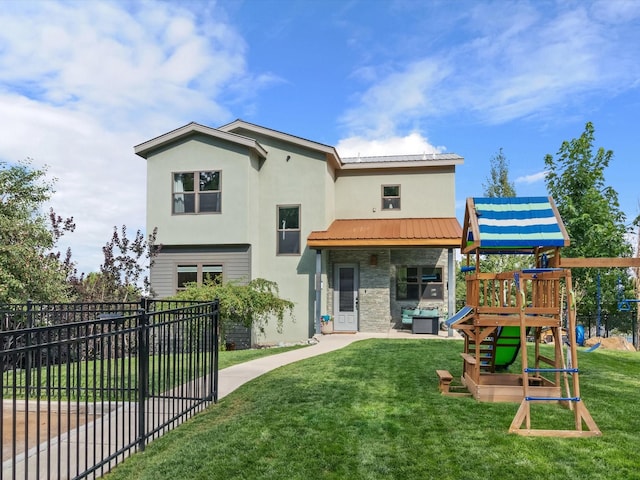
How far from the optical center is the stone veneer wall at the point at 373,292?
17156mm

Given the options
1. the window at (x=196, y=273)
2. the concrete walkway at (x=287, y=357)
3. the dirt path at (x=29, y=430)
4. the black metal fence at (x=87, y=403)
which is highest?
the window at (x=196, y=273)

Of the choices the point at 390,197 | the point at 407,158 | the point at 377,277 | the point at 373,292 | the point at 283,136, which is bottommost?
the point at 373,292

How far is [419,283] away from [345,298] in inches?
111

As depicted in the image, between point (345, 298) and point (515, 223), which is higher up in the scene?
point (515, 223)

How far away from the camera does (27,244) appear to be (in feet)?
41.2

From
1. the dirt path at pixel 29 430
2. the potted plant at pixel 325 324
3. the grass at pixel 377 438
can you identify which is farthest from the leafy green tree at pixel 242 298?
the dirt path at pixel 29 430

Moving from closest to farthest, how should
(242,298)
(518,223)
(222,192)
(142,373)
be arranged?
(142,373) < (518,223) < (242,298) < (222,192)

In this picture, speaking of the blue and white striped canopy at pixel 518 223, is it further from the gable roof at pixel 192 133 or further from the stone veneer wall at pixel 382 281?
the gable roof at pixel 192 133

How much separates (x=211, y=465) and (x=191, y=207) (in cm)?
1410

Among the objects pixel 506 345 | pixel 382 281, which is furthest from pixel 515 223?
pixel 382 281

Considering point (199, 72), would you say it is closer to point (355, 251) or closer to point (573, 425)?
point (355, 251)

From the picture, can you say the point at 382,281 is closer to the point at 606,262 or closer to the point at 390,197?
the point at 390,197

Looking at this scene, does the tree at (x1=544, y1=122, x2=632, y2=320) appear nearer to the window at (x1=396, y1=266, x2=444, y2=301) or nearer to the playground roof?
the window at (x1=396, y1=266, x2=444, y2=301)

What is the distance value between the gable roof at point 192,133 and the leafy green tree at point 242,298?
4875mm
